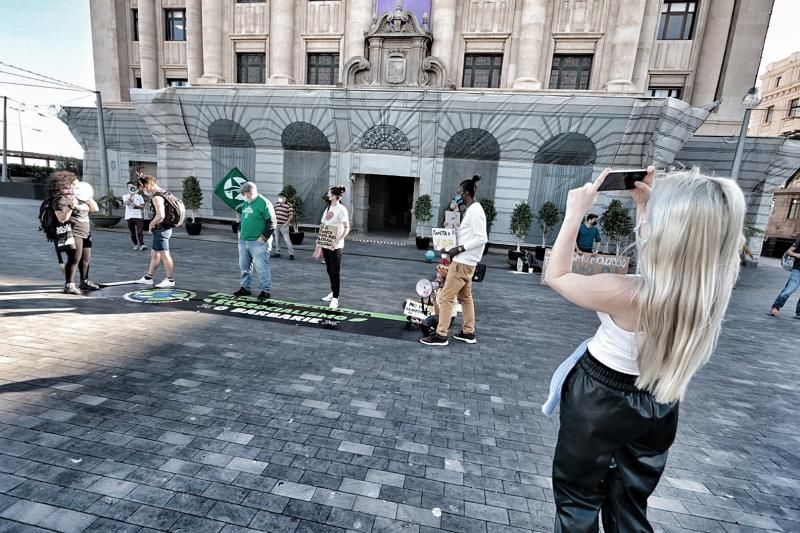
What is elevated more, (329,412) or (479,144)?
(479,144)

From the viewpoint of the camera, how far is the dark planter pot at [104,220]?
14.9 m

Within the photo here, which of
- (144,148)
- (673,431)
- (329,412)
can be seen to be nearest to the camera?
(673,431)

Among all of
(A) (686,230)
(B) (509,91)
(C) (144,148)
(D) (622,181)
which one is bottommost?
(A) (686,230)

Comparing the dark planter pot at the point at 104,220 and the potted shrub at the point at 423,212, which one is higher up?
the potted shrub at the point at 423,212

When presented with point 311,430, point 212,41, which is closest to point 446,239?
point 311,430

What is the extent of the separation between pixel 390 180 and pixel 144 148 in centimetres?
1392

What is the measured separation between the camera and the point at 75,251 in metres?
6.09

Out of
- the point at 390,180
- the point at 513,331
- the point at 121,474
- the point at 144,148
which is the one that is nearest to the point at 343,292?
the point at 513,331

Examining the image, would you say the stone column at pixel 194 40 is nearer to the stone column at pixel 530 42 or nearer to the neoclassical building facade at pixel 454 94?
the neoclassical building facade at pixel 454 94

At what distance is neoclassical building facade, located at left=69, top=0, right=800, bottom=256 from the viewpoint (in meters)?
15.0

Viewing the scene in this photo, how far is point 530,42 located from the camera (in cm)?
1605

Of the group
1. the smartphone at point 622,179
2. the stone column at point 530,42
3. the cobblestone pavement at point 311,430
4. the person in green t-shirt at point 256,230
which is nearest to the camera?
the smartphone at point 622,179

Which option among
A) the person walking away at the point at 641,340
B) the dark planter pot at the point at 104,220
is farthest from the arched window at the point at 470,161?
the person walking away at the point at 641,340

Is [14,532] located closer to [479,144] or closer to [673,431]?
[673,431]
